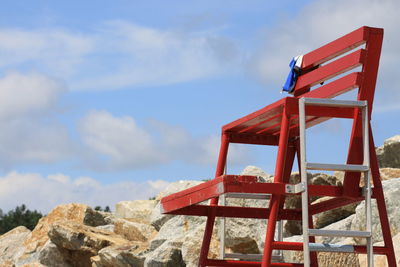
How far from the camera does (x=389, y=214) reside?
12.2 meters

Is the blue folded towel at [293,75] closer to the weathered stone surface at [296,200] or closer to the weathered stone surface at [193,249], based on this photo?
the weathered stone surface at [193,249]

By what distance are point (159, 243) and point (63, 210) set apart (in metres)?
5.28

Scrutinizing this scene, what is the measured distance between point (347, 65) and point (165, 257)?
227 inches

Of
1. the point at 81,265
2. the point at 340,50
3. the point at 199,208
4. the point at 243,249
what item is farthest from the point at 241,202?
the point at 340,50

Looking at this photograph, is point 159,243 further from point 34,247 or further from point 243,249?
point 34,247

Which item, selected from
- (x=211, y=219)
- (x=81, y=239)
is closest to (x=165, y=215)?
(x=81, y=239)

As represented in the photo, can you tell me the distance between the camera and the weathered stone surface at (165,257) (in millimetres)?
13062

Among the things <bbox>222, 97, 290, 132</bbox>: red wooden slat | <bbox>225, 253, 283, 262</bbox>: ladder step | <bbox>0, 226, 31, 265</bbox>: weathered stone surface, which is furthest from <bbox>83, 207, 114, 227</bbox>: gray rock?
<bbox>222, 97, 290, 132</bbox>: red wooden slat

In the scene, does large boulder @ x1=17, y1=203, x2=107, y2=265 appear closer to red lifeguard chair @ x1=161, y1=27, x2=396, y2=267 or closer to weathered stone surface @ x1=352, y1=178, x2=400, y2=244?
weathered stone surface @ x1=352, y1=178, x2=400, y2=244

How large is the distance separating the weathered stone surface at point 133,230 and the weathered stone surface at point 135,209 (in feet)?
8.01

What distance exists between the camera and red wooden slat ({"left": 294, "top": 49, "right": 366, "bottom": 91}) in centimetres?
812

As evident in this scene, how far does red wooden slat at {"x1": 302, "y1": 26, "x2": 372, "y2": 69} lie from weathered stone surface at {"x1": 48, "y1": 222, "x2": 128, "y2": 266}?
302 inches

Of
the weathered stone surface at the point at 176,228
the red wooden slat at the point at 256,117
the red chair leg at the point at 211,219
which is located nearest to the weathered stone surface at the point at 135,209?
the weathered stone surface at the point at 176,228

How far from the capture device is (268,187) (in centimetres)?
756
